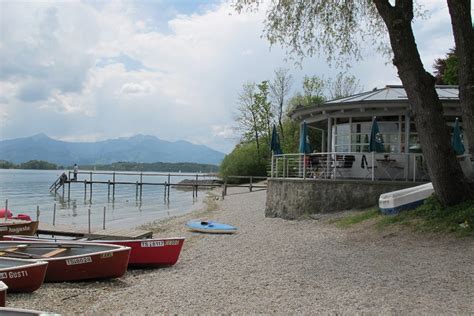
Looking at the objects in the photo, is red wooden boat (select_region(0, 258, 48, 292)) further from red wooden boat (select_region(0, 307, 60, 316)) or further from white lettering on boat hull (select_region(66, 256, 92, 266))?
red wooden boat (select_region(0, 307, 60, 316))

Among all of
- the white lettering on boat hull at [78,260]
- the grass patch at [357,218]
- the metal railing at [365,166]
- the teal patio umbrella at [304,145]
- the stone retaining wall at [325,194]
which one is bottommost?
the white lettering on boat hull at [78,260]

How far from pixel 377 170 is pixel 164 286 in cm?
1154

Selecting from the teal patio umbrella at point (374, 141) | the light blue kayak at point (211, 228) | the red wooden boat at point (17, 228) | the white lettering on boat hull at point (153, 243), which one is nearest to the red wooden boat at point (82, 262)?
the white lettering on boat hull at point (153, 243)

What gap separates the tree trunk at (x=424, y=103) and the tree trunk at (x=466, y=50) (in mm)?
590

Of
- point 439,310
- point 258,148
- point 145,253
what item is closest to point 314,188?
point 145,253

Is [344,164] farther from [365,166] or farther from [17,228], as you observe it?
[17,228]

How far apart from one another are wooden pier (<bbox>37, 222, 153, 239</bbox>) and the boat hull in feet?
22.5

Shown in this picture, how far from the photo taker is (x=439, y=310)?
20.9ft

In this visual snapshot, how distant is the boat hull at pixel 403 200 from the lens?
13.9m

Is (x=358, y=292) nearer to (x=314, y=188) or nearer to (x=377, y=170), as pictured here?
(x=314, y=188)

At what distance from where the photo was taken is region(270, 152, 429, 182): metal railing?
17.4m

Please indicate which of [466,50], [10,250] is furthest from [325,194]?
[10,250]

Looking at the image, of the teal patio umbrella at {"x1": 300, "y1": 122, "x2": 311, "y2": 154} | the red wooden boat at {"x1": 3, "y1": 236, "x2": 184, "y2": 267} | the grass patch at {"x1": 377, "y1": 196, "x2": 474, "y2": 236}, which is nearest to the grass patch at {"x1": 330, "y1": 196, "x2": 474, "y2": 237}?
the grass patch at {"x1": 377, "y1": 196, "x2": 474, "y2": 236}

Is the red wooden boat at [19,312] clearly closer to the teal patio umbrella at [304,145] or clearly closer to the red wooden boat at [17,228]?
the red wooden boat at [17,228]
